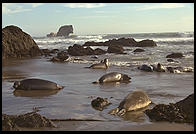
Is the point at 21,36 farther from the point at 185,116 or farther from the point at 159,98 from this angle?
the point at 185,116

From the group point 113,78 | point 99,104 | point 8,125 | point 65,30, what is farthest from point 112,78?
point 65,30

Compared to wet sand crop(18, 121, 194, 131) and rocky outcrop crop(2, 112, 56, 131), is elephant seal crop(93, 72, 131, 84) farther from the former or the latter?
rocky outcrop crop(2, 112, 56, 131)

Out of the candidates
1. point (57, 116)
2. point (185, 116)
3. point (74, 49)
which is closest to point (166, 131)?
point (185, 116)

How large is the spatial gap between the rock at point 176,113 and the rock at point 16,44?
47.9 ft

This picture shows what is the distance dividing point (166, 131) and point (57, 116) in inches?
70.9

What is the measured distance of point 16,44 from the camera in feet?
65.0

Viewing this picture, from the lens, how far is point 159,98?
6.54 meters

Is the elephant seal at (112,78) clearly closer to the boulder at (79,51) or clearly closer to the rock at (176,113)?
the rock at (176,113)

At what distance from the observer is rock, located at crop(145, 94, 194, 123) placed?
4.70m

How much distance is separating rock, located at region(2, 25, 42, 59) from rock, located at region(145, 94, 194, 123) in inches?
575

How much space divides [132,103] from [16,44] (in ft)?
51.2

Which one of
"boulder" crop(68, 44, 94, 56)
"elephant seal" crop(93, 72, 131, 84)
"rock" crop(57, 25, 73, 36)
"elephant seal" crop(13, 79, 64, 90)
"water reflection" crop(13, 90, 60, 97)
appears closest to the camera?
"water reflection" crop(13, 90, 60, 97)

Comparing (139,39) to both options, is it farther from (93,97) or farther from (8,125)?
(8,125)

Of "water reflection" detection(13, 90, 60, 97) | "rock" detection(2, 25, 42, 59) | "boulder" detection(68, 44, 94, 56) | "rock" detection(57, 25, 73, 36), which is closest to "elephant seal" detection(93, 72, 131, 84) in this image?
"water reflection" detection(13, 90, 60, 97)
